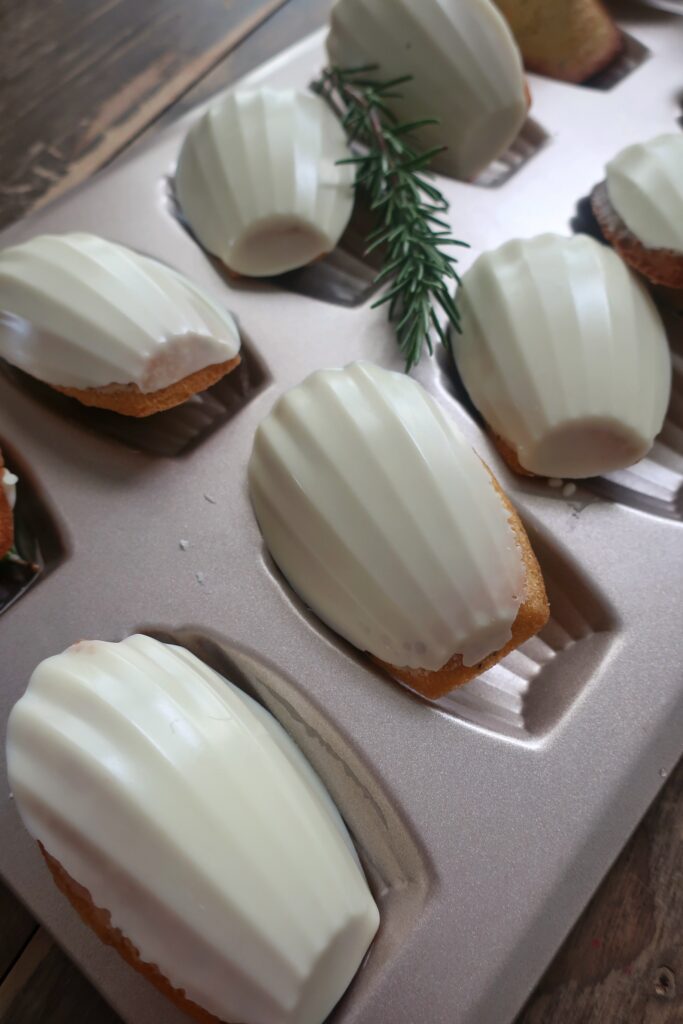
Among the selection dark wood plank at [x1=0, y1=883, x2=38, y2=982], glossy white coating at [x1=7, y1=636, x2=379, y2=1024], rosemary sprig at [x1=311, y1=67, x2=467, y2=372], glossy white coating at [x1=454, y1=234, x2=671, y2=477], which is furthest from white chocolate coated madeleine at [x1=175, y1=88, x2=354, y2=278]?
dark wood plank at [x1=0, y1=883, x2=38, y2=982]

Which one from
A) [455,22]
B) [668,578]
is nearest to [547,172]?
[455,22]

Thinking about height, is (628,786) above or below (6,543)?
below

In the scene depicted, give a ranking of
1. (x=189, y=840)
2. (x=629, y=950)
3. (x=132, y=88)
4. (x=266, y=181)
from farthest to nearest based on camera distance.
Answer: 1. (x=132, y=88)
2. (x=266, y=181)
3. (x=629, y=950)
4. (x=189, y=840)

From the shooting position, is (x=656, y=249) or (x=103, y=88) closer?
(x=656, y=249)

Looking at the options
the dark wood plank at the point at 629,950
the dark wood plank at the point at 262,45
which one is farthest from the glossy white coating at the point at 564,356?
the dark wood plank at the point at 262,45

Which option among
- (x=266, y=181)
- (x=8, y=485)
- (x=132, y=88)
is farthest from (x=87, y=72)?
(x=8, y=485)

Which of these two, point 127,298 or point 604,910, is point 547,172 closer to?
point 127,298

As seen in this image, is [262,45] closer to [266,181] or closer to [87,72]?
[87,72]
